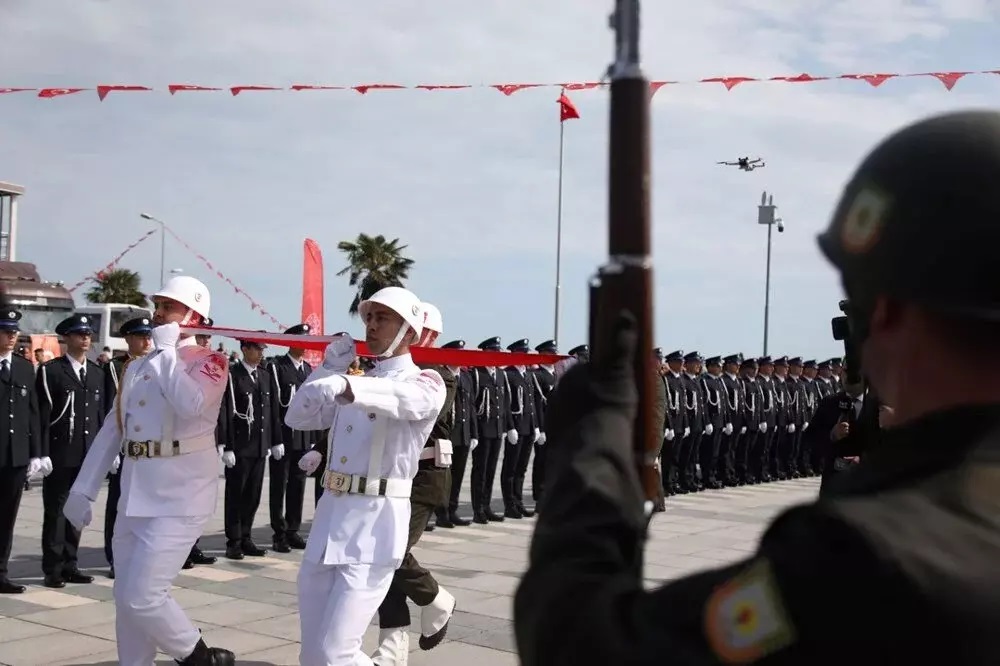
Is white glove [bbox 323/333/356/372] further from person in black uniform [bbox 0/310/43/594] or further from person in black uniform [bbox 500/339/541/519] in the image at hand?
person in black uniform [bbox 500/339/541/519]

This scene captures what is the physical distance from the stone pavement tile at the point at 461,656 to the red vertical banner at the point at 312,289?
8.56 feet

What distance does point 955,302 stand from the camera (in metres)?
1.09

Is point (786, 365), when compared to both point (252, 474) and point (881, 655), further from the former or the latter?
point (881, 655)

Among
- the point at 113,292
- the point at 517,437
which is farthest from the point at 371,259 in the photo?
the point at 517,437

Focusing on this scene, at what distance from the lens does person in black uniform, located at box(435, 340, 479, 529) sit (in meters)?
12.0

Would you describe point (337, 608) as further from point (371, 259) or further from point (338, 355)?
point (371, 259)

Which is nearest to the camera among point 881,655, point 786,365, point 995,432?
point 881,655

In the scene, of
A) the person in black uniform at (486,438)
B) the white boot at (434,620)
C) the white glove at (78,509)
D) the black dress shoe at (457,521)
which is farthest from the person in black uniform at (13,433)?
the person in black uniform at (486,438)

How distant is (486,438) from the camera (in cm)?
1292

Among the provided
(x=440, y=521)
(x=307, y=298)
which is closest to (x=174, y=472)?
(x=307, y=298)

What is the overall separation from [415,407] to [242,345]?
6138 mm

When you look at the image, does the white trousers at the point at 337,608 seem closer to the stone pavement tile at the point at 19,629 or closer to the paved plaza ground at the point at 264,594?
the paved plaza ground at the point at 264,594

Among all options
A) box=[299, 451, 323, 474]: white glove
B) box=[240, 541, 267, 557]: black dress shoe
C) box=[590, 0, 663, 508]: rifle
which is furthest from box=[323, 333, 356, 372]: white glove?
box=[240, 541, 267, 557]: black dress shoe

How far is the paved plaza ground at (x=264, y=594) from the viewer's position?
6.25 m
